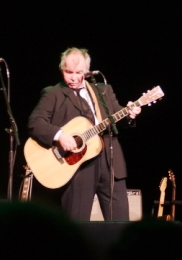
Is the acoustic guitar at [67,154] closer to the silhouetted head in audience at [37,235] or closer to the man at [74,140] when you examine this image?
Answer: the man at [74,140]

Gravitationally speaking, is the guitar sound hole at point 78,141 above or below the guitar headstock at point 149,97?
below

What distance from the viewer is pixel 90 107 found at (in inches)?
156

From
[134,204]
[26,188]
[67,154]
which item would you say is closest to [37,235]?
[67,154]

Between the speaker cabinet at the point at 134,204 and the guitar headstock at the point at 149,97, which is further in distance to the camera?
the speaker cabinet at the point at 134,204

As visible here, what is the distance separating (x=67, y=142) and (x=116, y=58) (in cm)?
288

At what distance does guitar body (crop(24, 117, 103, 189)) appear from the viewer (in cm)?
377

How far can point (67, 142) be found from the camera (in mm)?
3748

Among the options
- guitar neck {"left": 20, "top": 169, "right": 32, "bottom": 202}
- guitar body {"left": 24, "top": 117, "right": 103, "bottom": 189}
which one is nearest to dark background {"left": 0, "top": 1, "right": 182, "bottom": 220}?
guitar neck {"left": 20, "top": 169, "right": 32, "bottom": 202}

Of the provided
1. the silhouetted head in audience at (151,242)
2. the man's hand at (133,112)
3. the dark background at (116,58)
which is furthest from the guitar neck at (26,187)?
the silhouetted head in audience at (151,242)

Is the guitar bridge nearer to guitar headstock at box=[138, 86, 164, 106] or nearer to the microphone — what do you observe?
the microphone

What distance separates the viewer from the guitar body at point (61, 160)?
12.4 feet

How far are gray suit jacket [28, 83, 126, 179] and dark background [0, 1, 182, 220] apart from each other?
6.90 feet

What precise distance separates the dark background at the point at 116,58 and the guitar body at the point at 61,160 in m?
2.01

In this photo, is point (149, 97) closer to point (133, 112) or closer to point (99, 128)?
point (133, 112)
